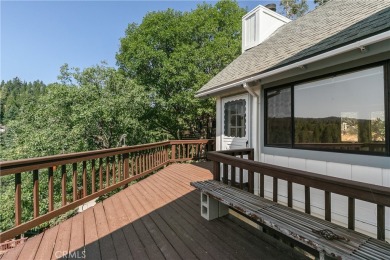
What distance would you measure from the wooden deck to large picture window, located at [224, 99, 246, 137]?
2036 millimetres

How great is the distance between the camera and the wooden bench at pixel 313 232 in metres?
1.47

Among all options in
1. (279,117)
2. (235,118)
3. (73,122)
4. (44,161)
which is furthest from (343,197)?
(73,122)

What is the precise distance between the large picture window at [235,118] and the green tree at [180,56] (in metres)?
6.25

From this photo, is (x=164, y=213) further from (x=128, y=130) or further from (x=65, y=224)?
(x=128, y=130)

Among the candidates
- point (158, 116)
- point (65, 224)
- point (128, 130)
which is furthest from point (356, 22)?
point (158, 116)

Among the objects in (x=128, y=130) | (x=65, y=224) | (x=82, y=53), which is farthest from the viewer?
(x=82, y=53)

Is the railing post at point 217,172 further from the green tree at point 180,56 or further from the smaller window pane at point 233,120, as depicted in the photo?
the green tree at point 180,56

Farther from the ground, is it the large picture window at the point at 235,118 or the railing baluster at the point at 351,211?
the large picture window at the point at 235,118

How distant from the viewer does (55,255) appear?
2.32 metres

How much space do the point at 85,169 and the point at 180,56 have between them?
10.4 metres

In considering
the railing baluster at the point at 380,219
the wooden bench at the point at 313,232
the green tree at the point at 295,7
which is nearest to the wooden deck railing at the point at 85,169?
the wooden bench at the point at 313,232

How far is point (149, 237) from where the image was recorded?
8.68 feet

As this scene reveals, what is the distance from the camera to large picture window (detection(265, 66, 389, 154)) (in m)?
2.54

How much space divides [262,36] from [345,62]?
14.6 feet
